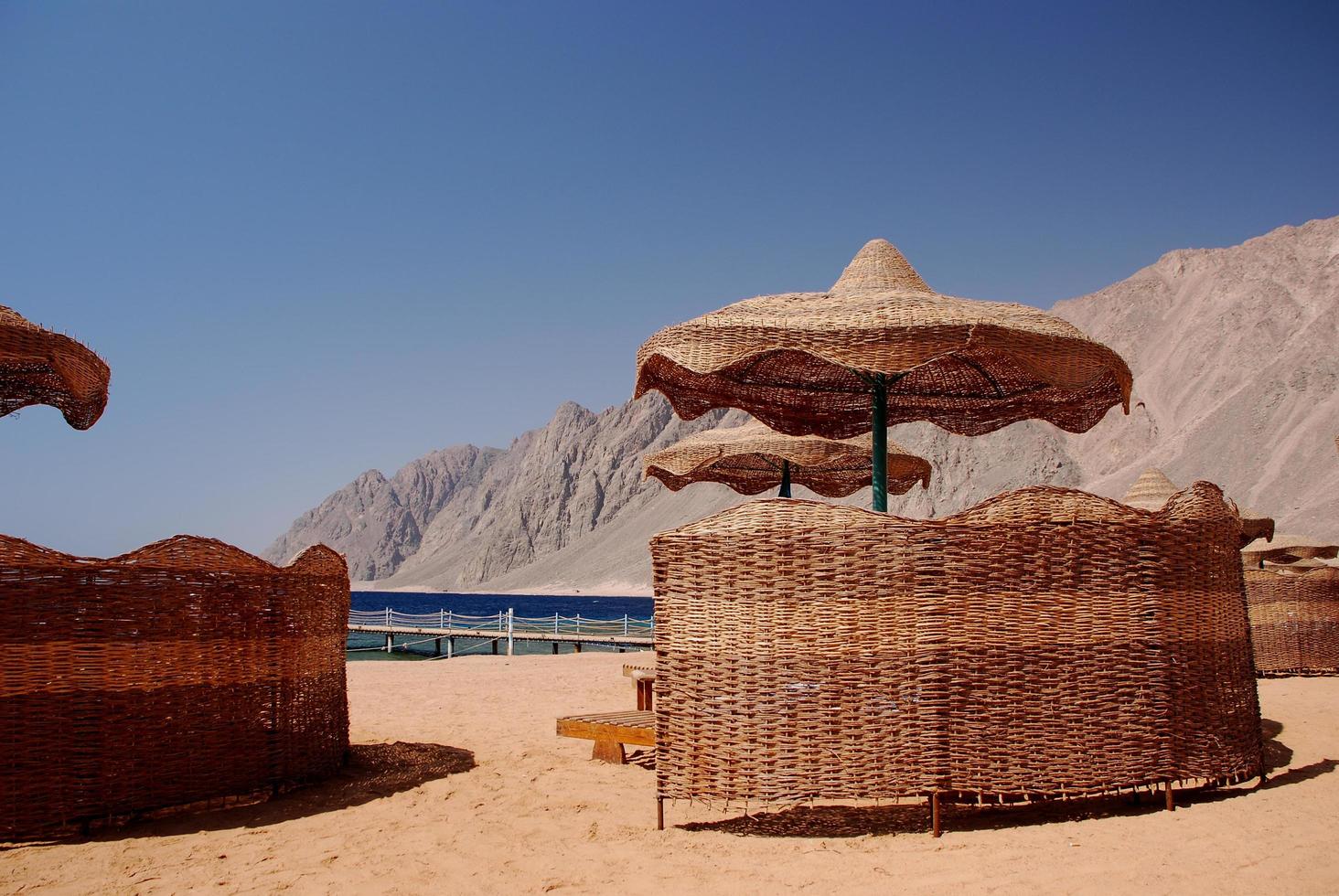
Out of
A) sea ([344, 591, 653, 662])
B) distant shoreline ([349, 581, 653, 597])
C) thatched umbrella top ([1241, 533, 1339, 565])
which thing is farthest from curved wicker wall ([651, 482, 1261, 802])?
distant shoreline ([349, 581, 653, 597])

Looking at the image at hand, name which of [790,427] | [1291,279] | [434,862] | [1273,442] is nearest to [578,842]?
[434,862]

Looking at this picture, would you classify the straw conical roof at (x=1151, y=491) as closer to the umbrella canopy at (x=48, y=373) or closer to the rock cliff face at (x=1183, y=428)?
the rock cliff face at (x=1183, y=428)

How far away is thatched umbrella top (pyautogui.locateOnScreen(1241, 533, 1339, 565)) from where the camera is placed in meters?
14.1

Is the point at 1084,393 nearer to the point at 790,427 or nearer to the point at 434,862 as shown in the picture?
the point at 790,427

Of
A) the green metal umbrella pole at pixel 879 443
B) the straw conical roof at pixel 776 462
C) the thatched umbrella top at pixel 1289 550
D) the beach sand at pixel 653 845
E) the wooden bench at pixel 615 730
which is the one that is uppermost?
the straw conical roof at pixel 776 462

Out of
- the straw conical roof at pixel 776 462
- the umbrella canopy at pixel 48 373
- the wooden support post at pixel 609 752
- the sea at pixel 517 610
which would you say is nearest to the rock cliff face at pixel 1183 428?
the sea at pixel 517 610

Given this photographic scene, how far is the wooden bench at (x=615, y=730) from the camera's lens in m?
5.65

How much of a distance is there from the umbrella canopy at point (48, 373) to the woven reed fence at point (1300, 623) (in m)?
11.7

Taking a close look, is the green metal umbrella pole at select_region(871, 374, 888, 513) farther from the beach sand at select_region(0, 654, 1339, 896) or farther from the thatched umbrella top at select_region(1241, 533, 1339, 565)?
the thatched umbrella top at select_region(1241, 533, 1339, 565)

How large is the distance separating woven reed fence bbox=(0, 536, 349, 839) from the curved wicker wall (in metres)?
2.44

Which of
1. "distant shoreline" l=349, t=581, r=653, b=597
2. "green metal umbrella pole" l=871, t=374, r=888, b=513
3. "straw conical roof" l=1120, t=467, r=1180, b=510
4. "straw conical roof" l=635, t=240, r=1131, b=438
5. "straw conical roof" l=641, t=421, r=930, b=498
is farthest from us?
"distant shoreline" l=349, t=581, r=653, b=597

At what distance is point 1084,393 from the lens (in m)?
6.64

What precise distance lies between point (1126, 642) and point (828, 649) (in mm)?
1338

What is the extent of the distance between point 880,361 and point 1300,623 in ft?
30.3
